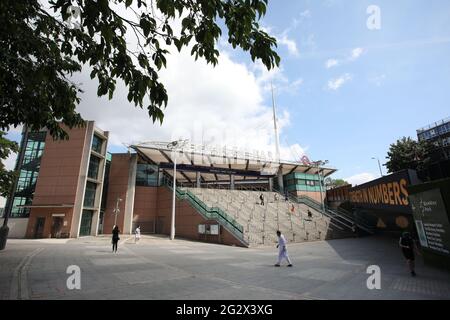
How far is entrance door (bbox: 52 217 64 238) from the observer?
92.6ft

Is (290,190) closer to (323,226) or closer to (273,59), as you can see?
(323,226)

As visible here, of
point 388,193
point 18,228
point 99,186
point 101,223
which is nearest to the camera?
point 388,193

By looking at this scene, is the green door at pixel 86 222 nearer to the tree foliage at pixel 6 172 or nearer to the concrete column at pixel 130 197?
the concrete column at pixel 130 197

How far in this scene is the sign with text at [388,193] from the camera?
561 inches

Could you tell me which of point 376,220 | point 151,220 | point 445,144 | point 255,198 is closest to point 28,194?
point 151,220

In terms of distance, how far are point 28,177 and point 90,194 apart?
7480 millimetres

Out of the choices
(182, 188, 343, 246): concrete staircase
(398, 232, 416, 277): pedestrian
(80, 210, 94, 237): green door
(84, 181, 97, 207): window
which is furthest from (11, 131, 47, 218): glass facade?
(398, 232, 416, 277): pedestrian

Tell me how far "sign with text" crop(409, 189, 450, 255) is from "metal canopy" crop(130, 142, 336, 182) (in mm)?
27442

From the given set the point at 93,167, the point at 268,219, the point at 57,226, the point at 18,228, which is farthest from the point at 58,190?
the point at 268,219

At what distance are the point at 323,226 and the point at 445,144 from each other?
41452mm

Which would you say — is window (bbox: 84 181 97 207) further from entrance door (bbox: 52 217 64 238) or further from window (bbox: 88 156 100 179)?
entrance door (bbox: 52 217 64 238)

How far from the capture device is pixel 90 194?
32125 mm

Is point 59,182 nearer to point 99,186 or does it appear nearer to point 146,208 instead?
point 99,186
